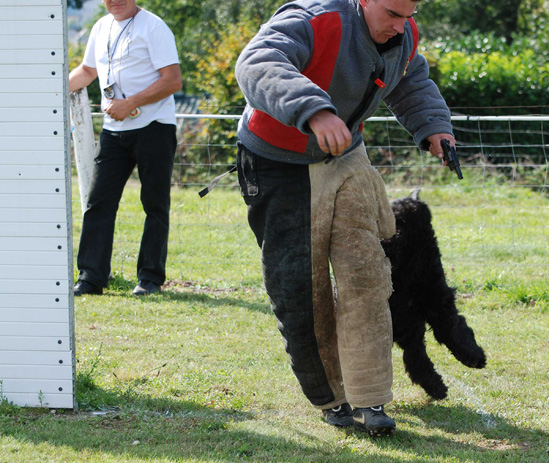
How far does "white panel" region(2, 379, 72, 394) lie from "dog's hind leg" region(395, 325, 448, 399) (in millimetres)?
1667

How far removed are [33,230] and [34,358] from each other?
0.60 meters

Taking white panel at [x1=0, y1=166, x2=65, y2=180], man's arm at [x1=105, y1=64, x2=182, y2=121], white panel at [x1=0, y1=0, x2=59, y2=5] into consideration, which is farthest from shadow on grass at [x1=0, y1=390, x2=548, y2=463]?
man's arm at [x1=105, y1=64, x2=182, y2=121]

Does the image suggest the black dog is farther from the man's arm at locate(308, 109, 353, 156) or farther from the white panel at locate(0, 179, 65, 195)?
the white panel at locate(0, 179, 65, 195)

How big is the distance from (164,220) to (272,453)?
3.27 m

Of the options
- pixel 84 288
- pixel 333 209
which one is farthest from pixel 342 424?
pixel 84 288

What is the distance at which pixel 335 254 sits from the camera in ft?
10.9

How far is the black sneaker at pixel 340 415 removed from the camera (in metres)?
3.52

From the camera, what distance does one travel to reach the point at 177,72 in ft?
19.3

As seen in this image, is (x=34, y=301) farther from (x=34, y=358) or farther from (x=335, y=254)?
(x=335, y=254)

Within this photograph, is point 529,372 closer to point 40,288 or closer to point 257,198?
point 257,198

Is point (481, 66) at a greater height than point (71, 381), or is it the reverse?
point (481, 66)

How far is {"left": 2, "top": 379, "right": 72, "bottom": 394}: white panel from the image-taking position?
3.50 meters

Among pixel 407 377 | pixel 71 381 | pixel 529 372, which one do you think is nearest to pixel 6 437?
pixel 71 381

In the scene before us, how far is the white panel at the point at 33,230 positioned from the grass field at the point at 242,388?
818mm
